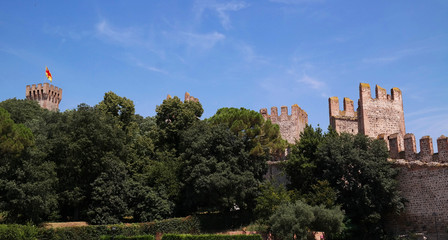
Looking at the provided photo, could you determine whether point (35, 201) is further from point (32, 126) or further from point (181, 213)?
point (32, 126)

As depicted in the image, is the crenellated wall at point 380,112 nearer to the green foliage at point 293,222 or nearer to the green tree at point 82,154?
the green foliage at point 293,222

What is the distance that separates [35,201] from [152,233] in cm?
614

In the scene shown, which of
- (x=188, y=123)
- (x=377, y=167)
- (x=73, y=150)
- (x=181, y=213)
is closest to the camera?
(x=377, y=167)

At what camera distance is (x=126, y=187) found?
2747 cm

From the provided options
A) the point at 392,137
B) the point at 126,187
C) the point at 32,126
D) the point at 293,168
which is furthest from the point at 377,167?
the point at 32,126

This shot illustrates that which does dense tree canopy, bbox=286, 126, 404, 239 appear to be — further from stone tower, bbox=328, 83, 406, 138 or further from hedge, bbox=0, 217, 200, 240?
hedge, bbox=0, 217, 200, 240

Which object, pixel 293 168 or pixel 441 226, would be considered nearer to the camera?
pixel 441 226

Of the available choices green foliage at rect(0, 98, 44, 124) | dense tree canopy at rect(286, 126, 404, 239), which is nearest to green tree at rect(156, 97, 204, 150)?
dense tree canopy at rect(286, 126, 404, 239)

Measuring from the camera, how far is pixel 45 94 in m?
76.3

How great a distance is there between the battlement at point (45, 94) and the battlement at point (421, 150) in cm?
6152

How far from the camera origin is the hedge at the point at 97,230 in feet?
71.1

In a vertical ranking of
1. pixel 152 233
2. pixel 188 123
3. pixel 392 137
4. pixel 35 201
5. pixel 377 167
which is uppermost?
pixel 188 123

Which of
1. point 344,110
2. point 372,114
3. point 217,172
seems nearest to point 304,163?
point 217,172

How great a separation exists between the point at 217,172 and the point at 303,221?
597cm
